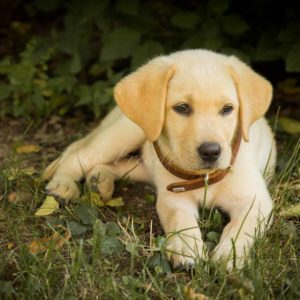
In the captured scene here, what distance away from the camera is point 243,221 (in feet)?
11.9

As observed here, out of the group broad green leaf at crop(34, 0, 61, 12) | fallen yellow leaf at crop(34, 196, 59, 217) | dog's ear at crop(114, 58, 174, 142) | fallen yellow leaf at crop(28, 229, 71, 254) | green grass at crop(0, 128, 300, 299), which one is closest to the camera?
green grass at crop(0, 128, 300, 299)

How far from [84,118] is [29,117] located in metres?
0.49

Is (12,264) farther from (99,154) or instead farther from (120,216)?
(99,154)

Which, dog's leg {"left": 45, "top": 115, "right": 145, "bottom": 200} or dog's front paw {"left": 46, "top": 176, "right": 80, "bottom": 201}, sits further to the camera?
dog's leg {"left": 45, "top": 115, "right": 145, "bottom": 200}

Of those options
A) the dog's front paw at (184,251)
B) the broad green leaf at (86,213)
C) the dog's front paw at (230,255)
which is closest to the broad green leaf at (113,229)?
the broad green leaf at (86,213)

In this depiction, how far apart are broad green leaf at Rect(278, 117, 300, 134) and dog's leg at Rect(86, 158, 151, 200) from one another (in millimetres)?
1339

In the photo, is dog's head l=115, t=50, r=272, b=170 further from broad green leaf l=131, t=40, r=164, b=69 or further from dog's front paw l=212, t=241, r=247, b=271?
broad green leaf l=131, t=40, r=164, b=69

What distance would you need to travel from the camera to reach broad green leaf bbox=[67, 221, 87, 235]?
385cm

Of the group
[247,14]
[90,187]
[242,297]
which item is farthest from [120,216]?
[247,14]

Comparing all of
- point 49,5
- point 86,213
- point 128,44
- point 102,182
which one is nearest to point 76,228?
point 86,213

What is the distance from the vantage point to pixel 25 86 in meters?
5.74

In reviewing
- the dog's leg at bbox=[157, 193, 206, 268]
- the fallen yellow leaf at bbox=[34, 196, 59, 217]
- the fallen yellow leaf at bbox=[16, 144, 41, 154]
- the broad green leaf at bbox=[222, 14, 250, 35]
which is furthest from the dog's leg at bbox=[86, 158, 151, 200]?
the broad green leaf at bbox=[222, 14, 250, 35]

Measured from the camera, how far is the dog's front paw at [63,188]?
4316 millimetres

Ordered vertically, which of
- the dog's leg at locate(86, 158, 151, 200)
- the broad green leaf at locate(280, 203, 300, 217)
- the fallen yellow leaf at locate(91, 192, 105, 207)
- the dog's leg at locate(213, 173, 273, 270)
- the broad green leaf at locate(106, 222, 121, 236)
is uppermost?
the dog's leg at locate(213, 173, 273, 270)
